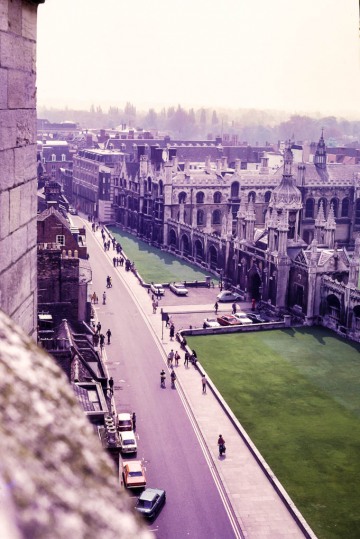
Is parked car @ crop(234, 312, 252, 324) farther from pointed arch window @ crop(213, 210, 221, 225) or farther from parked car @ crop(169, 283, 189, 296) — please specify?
pointed arch window @ crop(213, 210, 221, 225)

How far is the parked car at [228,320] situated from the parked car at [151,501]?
2784cm

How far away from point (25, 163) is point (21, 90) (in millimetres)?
748

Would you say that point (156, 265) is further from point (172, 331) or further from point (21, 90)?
point (21, 90)

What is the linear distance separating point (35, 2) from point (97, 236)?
8807cm

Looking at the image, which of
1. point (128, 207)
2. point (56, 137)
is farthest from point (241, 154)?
point (56, 137)

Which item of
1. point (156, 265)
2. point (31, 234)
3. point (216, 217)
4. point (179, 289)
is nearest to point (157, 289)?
point (179, 289)

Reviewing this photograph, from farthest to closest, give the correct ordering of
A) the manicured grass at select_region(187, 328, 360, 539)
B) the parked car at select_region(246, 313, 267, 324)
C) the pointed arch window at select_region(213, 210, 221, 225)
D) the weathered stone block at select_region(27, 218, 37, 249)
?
the pointed arch window at select_region(213, 210, 221, 225) < the parked car at select_region(246, 313, 267, 324) < the manicured grass at select_region(187, 328, 360, 539) < the weathered stone block at select_region(27, 218, 37, 249)

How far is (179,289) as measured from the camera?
2549 inches

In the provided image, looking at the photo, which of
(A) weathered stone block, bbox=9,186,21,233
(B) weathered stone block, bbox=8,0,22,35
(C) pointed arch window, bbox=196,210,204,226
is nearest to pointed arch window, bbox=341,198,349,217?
(C) pointed arch window, bbox=196,210,204,226

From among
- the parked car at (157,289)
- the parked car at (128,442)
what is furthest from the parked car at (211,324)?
the parked car at (128,442)

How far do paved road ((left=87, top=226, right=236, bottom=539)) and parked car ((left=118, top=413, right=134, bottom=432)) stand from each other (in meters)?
0.70

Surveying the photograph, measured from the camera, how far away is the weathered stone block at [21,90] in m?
6.48

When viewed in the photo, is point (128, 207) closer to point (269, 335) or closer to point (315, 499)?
point (269, 335)

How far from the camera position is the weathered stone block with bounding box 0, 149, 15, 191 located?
626cm
